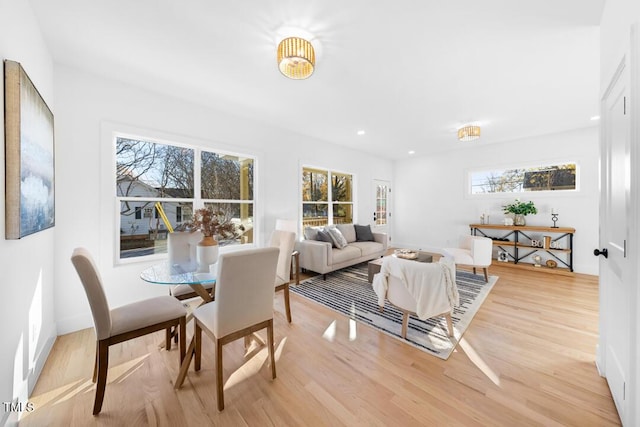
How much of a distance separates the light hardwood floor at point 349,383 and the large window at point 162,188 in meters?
1.09

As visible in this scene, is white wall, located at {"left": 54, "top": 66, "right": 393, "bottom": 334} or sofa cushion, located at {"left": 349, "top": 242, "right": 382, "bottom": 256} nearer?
white wall, located at {"left": 54, "top": 66, "right": 393, "bottom": 334}

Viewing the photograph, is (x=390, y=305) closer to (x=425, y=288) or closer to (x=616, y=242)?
(x=425, y=288)

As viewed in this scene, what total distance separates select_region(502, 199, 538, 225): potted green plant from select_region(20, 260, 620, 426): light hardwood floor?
2924mm

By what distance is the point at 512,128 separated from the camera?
14.3ft

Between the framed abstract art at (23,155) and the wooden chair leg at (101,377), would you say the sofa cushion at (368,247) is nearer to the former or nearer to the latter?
the wooden chair leg at (101,377)

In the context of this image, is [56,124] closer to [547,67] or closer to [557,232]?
[547,67]

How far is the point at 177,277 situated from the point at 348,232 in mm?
3705

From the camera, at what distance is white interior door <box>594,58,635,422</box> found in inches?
51.3

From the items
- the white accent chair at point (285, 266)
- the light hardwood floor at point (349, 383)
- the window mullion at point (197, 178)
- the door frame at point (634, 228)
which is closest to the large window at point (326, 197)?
the window mullion at point (197, 178)

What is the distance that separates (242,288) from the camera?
5.18 ft

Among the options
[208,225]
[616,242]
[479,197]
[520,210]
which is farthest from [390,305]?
[479,197]

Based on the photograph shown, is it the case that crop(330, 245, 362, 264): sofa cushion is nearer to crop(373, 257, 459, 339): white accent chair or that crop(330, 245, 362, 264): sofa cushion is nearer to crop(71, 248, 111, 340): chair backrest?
crop(373, 257, 459, 339): white accent chair

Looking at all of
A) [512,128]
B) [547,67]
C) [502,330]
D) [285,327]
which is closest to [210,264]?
[285,327]

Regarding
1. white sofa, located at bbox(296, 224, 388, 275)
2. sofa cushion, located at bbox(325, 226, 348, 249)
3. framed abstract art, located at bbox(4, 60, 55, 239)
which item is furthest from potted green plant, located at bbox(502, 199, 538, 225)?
framed abstract art, located at bbox(4, 60, 55, 239)
